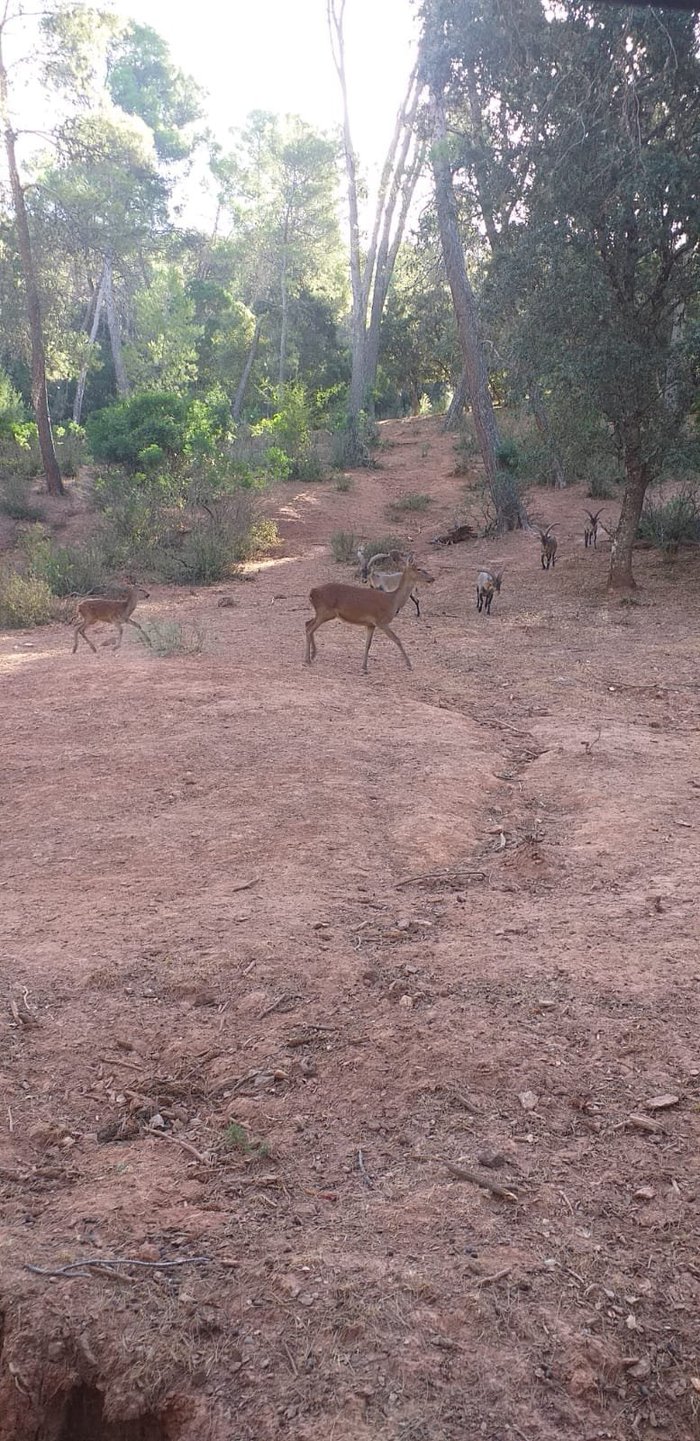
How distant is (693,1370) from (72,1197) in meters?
1.89

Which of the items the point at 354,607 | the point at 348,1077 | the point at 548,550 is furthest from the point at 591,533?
the point at 348,1077

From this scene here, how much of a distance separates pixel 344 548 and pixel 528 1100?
15.5 meters

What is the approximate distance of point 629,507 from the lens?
14133mm

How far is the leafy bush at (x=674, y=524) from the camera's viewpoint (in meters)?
16.6

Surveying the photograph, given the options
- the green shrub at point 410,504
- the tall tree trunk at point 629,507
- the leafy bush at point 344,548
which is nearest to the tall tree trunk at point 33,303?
the leafy bush at point 344,548

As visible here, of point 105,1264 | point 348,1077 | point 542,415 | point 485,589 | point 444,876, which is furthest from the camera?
point 542,415

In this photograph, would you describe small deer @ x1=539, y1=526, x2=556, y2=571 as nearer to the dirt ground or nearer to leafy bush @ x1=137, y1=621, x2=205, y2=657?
leafy bush @ x1=137, y1=621, x2=205, y2=657

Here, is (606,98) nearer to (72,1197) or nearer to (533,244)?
(533,244)

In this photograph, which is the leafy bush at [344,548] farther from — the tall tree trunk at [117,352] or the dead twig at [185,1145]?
the tall tree trunk at [117,352]

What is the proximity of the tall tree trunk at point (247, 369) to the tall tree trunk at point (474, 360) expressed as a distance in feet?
60.8

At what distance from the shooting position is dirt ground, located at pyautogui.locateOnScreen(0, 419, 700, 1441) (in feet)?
8.29

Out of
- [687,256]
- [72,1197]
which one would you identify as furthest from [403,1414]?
[687,256]

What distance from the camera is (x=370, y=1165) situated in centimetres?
326

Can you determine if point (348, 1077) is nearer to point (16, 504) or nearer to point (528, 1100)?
point (528, 1100)
